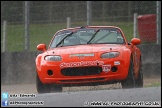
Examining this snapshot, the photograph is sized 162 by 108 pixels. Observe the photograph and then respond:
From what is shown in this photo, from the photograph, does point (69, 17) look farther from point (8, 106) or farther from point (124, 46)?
point (8, 106)

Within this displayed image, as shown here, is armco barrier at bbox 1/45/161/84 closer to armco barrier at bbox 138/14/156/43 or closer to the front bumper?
armco barrier at bbox 138/14/156/43

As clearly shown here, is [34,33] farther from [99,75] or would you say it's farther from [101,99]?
[101,99]

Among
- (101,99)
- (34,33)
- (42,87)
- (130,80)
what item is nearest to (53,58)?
(42,87)

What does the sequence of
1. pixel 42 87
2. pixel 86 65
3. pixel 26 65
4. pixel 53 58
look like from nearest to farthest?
1. pixel 86 65
2. pixel 53 58
3. pixel 42 87
4. pixel 26 65

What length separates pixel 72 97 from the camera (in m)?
6.71

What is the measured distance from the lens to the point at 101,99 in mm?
6629


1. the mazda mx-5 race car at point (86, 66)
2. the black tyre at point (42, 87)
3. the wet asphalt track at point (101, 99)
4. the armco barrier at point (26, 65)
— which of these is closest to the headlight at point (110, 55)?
the mazda mx-5 race car at point (86, 66)

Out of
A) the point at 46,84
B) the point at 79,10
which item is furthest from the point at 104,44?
the point at 79,10

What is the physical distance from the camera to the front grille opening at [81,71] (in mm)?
10117

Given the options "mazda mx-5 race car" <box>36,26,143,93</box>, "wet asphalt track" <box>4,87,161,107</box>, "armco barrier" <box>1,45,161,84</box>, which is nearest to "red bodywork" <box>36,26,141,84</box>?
"mazda mx-5 race car" <box>36,26,143,93</box>

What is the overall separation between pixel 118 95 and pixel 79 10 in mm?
10189

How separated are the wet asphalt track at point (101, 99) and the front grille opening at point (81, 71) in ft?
10.2

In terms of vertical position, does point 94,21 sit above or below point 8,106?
above

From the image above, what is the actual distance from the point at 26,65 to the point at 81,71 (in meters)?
5.99
